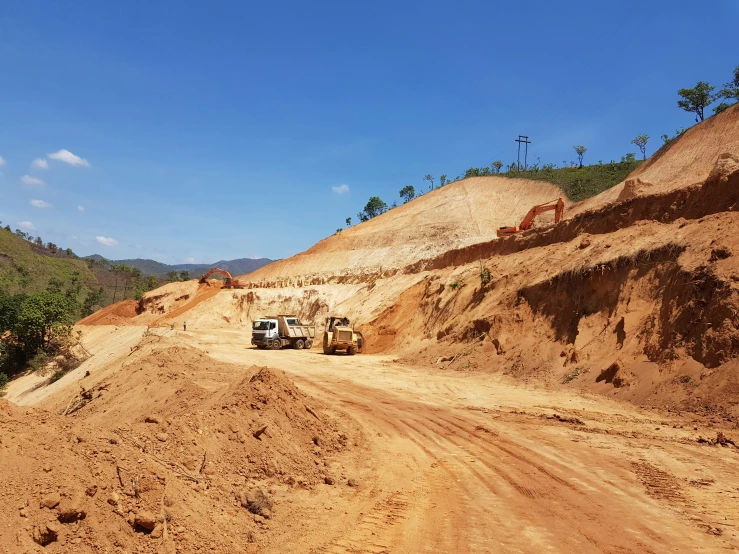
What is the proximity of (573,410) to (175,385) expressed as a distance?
957 cm

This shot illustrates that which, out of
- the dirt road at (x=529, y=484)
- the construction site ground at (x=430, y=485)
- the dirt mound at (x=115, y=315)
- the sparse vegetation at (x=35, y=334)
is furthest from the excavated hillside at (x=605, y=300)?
the dirt mound at (x=115, y=315)

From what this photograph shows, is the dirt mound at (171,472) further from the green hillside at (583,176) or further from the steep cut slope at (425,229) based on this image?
the green hillside at (583,176)

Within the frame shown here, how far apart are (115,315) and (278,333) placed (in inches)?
1186

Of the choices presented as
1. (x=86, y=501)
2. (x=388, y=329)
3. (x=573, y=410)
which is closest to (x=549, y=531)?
(x=86, y=501)

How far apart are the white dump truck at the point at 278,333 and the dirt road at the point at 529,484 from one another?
689 inches

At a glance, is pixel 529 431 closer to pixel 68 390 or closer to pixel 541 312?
pixel 541 312

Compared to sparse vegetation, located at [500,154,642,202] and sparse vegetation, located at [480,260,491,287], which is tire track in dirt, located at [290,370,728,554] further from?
sparse vegetation, located at [500,154,642,202]

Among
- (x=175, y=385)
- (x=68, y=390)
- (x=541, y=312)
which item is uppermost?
(x=541, y=312)

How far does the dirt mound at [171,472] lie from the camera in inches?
164

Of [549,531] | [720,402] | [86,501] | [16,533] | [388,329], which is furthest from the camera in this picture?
[388,329]

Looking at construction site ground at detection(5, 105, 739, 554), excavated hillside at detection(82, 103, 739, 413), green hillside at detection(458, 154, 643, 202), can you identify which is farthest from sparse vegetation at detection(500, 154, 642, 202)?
construction site ground at detection(5, 105, 739, 554)

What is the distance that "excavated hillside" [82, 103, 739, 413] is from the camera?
12.1m

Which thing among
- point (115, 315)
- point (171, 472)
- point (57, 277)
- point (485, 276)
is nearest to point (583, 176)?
point (485, 276)

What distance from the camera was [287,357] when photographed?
970 inches
